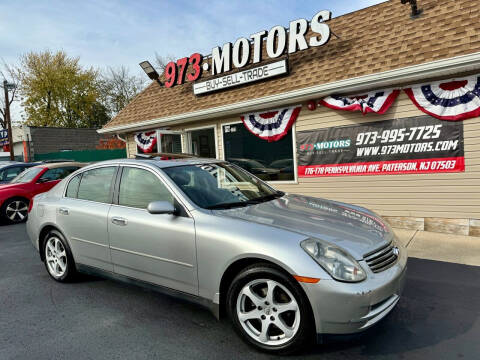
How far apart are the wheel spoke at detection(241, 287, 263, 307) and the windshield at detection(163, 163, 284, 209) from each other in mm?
800

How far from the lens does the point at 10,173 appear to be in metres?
10.1

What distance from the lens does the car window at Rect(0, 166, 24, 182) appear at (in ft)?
32.6

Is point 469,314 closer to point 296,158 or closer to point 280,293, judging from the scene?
point 280,293

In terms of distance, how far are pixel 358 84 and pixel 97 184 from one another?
4797 mm

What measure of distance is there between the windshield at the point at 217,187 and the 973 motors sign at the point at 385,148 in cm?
334

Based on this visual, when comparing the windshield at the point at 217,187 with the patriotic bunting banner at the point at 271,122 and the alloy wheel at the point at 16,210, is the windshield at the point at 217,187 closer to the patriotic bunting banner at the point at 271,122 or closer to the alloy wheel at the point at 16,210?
the patriotic bunting banner at the point at 271,122

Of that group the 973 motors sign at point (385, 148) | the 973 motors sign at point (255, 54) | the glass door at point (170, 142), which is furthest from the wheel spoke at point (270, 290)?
the glass door at point (170, 142)

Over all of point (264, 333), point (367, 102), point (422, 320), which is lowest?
point (422, 320)

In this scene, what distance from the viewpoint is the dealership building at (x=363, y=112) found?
18.7ft

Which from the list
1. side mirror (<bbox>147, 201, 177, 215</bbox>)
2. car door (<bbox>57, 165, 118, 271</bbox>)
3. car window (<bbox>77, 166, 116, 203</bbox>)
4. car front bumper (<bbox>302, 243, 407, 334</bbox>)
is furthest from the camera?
car window (<bbox>77, 166, 116, 203</bbox>)

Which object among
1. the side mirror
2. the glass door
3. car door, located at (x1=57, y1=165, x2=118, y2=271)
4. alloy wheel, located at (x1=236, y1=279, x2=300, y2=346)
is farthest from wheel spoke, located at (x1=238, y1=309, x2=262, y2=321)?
the glass door

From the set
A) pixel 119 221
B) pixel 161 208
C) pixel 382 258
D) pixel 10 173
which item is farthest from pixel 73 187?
pixel 10 173

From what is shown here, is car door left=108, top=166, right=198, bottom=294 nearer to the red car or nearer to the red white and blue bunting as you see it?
the red white and blue bunting

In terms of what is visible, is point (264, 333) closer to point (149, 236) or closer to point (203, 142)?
point (149, 236)
